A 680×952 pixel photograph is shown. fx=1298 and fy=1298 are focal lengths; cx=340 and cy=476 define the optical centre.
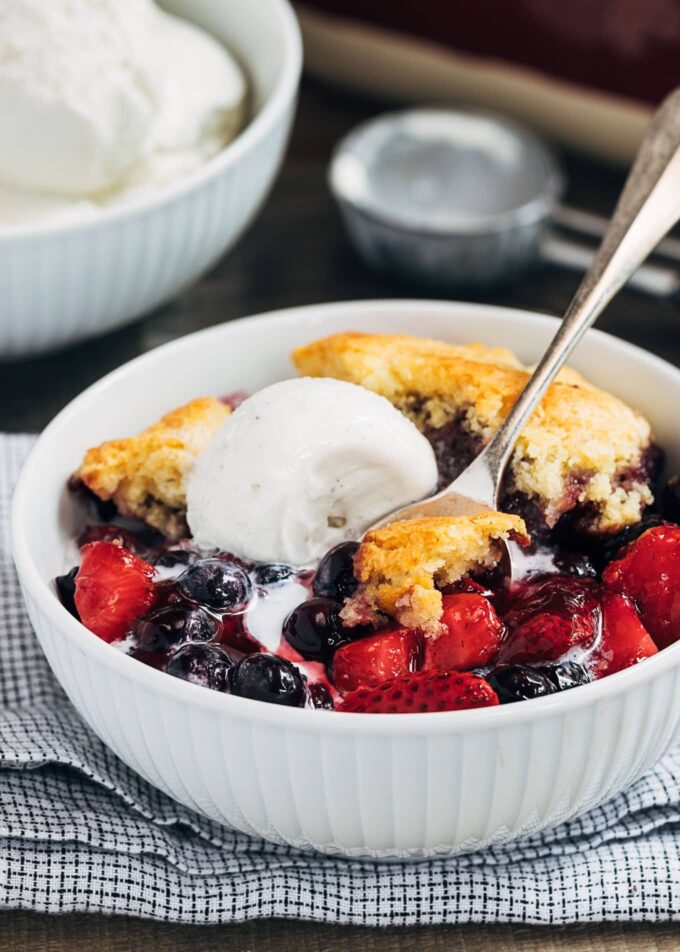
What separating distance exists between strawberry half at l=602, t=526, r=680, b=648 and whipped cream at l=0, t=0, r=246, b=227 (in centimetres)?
119

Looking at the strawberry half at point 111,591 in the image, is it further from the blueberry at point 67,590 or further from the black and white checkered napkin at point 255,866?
the black and white checkered napkin at point 255,866

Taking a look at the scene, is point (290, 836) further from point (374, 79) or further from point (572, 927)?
point (374, 79)

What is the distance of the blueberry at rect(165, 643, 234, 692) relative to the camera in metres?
1.45

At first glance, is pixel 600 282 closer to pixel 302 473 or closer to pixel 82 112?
pixel 302 473

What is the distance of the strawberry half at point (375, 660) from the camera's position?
1464 mm

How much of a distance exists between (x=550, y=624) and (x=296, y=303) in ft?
4.71

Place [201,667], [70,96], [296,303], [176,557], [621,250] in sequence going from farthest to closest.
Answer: [296,303], [70,96], [621,250], [176,557], [201,667]

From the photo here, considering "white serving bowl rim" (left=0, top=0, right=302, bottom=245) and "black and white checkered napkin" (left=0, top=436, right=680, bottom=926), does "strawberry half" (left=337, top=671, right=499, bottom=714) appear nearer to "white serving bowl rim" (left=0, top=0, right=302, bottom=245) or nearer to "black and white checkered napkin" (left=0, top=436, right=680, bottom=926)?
"black and white checkered napkin" (left=0, top=436, right=680, bottom=926)

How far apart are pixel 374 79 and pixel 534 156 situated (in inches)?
22.9

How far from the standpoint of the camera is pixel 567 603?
1.50 metres

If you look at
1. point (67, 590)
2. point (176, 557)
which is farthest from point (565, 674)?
point (67, 590)

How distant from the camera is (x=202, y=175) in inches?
91.0

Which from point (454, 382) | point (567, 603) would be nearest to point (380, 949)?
point (567, 603)

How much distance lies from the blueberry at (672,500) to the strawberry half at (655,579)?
10cm
